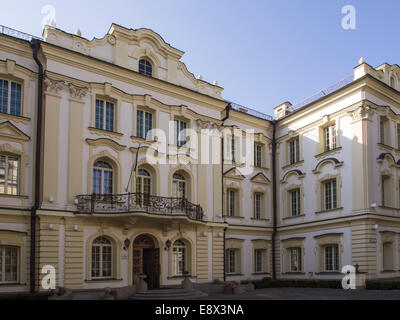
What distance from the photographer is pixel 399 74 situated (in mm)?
26672

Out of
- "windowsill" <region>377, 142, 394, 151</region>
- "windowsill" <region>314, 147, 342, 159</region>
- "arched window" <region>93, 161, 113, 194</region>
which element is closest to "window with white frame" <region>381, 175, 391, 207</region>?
"windowsill" <region>377, 142, 394, 151</region>

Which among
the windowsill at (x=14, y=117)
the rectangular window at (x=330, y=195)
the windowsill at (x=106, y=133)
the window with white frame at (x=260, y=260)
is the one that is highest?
the windowsill at (x=14, y=117)

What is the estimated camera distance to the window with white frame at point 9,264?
61.7 feet

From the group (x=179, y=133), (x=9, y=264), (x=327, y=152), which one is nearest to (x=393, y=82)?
(x=327, y=152)

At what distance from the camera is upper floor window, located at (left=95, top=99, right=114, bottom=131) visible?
22234 mm

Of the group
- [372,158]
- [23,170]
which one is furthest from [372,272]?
[23,170]

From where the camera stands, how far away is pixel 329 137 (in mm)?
26344

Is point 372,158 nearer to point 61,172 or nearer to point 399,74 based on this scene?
point 399,74

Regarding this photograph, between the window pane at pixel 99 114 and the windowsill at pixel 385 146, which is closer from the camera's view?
the window pane at pixel 99 114

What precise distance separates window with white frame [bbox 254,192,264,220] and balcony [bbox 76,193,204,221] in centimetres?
680

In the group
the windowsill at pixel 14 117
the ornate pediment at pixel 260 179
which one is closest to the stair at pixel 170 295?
the windowsill at pixel 14 117

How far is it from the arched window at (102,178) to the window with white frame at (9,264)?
4.46m

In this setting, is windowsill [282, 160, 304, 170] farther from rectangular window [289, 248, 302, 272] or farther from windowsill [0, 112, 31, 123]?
windowsill [0, 112, 31, 123]

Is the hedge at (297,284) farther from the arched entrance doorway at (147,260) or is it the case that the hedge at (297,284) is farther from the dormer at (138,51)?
the dormer at (138,51)
